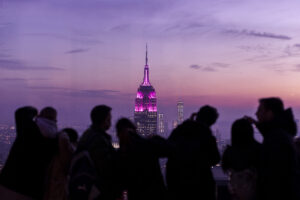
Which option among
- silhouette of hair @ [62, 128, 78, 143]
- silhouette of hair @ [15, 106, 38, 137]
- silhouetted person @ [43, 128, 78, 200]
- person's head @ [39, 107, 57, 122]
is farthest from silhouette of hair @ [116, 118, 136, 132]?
silhouette of hair @ [62, 128, 78, 143]

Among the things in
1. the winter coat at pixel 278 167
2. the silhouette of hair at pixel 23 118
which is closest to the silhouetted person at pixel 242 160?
the winter coat at pixel 278 167

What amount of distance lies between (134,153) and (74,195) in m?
0.86

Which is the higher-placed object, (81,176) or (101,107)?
(101,107)

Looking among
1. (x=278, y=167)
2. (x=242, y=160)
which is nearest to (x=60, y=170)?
(x=242, y=160)

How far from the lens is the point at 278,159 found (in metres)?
4.39

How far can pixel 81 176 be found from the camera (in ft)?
15.8

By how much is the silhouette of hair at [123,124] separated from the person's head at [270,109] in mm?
1524

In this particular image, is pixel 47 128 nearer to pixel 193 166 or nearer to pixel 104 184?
pixel 104 184

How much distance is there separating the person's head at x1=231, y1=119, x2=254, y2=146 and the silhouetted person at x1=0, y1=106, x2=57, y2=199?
2333 millimetres

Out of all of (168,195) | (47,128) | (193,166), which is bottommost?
(168,195)

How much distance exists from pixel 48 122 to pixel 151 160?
1575 millimetres

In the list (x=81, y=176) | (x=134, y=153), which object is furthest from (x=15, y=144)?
(x=134, y=153)

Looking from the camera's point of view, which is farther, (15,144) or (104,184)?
(15,144)

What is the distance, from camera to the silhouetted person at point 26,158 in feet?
17.5
